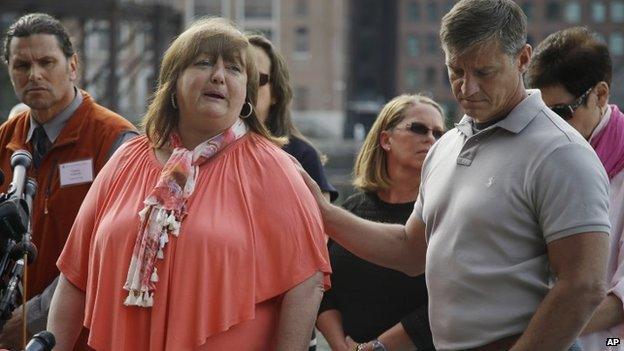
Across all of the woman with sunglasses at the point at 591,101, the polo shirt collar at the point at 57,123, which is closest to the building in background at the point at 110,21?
the polo shirt collar at the point at 57,123

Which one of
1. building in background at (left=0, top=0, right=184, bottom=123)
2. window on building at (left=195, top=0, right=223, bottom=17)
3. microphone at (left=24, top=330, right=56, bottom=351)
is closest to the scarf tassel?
microphone at (left=24, top=330, right=56, bottom=351)

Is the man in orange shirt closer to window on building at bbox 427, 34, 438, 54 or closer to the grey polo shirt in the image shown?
the grey polo shirt

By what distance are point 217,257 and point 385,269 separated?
48.4 inches

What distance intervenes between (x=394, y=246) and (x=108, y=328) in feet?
2.99

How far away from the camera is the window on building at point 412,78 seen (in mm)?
80944

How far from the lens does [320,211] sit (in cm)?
362

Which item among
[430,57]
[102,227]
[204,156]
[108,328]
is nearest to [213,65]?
[204,156]

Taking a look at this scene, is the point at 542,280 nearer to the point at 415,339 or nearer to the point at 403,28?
the point at 415,339

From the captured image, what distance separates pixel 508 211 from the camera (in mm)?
2820

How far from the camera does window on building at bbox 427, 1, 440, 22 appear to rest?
8112 cm

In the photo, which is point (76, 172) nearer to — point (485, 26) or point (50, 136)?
point (50, 136)

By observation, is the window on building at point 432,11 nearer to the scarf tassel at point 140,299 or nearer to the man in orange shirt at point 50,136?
the man in orange shirt at point 50,136

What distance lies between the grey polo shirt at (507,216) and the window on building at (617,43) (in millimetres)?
82015

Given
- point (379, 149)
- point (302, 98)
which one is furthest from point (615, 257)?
point (302, 98)
